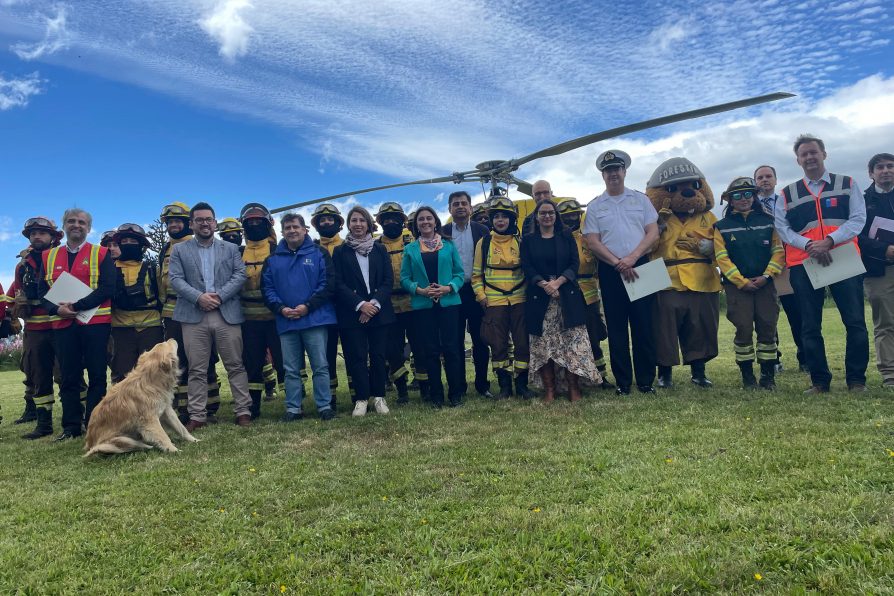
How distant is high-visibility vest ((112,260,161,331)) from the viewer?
5871mm

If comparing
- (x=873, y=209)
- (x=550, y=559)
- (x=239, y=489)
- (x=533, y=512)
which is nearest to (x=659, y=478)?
(x=533, y=512)

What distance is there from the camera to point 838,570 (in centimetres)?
210

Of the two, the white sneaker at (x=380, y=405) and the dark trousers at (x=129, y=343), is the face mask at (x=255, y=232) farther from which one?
the white sneaker at (x=380, y=405)

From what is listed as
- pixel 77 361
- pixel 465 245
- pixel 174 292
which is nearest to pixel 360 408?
pixel 465 245

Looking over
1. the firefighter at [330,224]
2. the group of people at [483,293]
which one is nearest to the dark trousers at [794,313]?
the group of people at [483,293]

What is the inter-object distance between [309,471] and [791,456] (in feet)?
10.3

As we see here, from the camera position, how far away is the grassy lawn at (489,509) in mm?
2287

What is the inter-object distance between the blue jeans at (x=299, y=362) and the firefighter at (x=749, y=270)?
4.28 m

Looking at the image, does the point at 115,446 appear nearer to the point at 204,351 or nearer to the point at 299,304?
the point at 204,351

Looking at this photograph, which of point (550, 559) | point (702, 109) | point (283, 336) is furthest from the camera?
point (702, 109)

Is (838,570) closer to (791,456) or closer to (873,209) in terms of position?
(791,456)

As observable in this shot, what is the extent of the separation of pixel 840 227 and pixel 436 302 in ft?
13.3

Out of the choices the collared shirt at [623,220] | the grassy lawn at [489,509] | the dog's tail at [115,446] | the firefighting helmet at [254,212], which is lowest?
the grassy lawn at [489,509]

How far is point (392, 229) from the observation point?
676 centimetres
